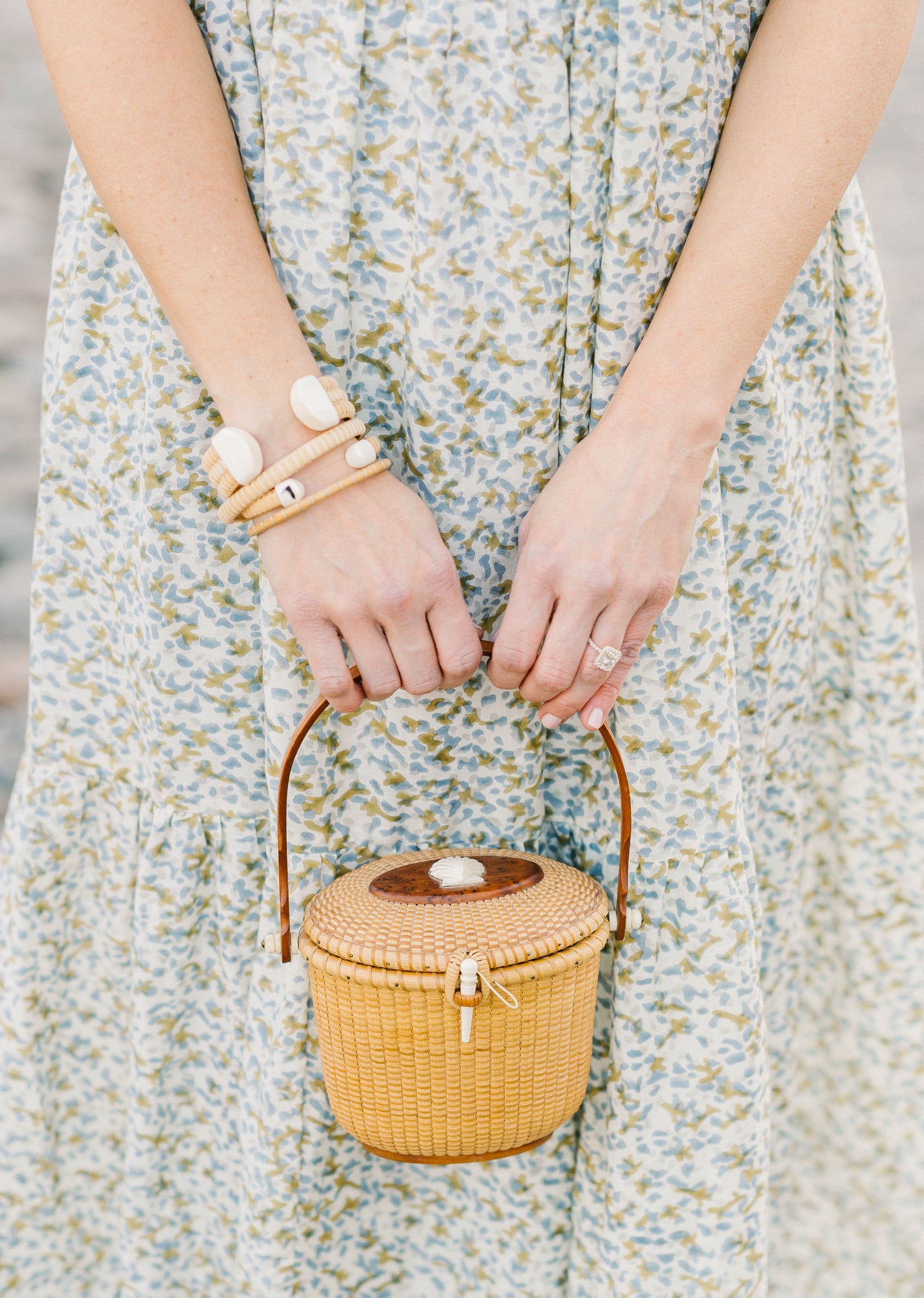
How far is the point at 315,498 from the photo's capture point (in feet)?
2.26

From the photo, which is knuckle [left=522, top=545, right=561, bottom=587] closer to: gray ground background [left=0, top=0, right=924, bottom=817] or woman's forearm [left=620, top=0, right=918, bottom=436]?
woman's forearm [left=620, top=0, right=918, bottom=436]

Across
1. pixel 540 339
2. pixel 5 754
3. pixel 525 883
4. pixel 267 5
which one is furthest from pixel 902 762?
pixel 5 754

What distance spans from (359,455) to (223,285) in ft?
0.49

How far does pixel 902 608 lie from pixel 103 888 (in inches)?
32.3

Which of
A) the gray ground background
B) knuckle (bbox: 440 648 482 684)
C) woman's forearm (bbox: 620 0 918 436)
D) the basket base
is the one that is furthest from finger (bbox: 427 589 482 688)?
the gray ground background

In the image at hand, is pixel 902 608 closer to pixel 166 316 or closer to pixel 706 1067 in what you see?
pixel 706 1067

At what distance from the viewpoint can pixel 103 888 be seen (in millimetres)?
976

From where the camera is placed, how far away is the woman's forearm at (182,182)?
68 cm

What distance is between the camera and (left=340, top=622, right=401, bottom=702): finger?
28.3 inches

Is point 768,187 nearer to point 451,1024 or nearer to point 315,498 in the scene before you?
point 315,498

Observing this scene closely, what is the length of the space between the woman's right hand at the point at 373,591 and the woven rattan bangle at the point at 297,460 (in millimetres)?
14

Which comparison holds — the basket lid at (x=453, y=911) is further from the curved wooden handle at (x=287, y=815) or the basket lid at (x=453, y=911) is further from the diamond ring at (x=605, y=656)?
the diamond ring at (x=605, y=656)

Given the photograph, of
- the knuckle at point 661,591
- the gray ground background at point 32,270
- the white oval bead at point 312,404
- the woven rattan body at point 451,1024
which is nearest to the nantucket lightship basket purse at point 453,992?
the woven rattan body at point 451,1024

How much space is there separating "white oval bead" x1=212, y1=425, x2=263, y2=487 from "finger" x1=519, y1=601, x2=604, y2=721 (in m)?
0.23
